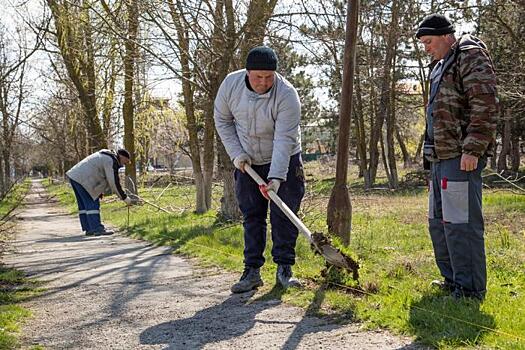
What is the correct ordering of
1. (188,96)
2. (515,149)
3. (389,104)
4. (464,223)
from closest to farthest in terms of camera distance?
(464,223) < (188,96) < (389,104) < (515,149)

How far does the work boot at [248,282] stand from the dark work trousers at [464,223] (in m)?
1.68

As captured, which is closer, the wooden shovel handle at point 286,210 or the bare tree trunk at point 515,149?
the wooden shovel handle at point 286,210

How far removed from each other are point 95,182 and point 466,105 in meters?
8.43

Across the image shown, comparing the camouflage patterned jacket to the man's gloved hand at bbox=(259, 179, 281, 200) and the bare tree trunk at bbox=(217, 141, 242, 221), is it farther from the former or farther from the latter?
the bare tree trunk at bbox=(217, 141, 242, 221)

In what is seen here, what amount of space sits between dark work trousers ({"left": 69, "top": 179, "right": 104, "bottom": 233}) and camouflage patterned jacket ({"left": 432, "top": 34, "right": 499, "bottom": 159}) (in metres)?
8.18

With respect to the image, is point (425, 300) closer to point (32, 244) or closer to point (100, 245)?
point (100, 245)

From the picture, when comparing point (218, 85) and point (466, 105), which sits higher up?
point (218, 85)

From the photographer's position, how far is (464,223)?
4.05 metres

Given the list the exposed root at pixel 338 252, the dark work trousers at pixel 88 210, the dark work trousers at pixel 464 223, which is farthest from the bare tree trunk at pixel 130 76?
the dark work trousers at pixel 464 223

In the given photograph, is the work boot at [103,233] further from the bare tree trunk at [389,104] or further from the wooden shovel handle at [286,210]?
the bare tree trunk at [389,104]

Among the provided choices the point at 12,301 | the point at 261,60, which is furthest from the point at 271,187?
the point at 12,301

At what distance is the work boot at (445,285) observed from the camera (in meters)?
4.44

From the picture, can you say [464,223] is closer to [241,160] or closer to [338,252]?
[338,252]

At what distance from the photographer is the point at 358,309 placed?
4117 millimetres
